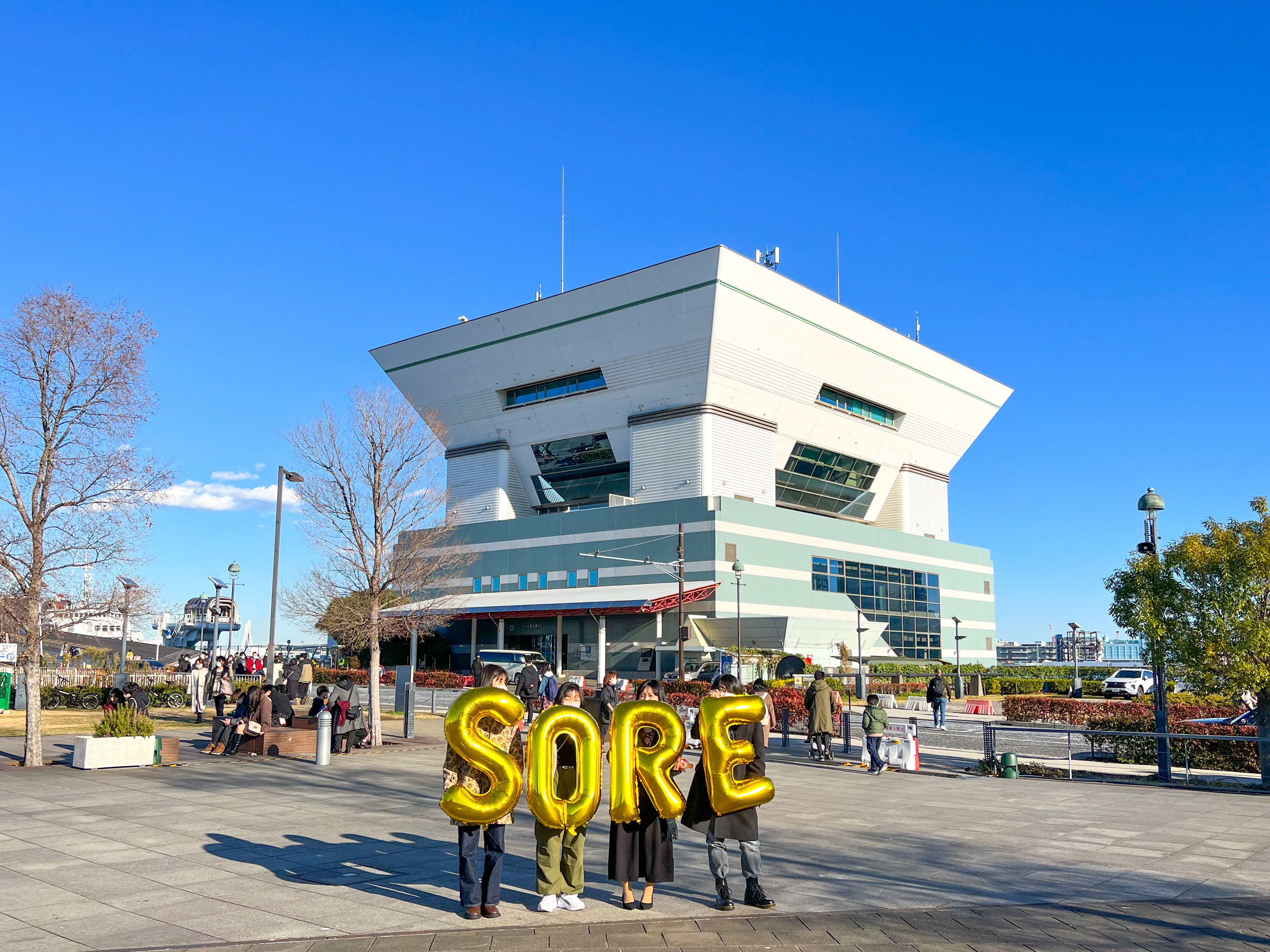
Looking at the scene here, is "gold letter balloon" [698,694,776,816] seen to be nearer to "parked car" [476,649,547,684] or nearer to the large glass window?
"parked car" [476,649,547,684]

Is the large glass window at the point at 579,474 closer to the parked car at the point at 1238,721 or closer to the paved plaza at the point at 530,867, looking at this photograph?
the parked car at the point at 1238,721

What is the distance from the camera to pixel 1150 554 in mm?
18453

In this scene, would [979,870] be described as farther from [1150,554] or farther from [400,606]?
[400,606]

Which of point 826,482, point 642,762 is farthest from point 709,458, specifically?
point 642,762

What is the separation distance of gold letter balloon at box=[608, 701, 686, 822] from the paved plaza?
858 millimetres

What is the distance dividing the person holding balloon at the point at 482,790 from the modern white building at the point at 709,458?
138 ft

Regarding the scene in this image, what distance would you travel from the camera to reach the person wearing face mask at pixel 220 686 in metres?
22.3

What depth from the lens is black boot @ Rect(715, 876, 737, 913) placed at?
781 cm

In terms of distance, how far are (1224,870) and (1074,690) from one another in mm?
45690

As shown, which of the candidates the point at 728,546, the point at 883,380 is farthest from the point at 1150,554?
the point at 883,380

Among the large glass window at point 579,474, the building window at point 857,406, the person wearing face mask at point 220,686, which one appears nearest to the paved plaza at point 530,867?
the person wearing face mask at point 220,686

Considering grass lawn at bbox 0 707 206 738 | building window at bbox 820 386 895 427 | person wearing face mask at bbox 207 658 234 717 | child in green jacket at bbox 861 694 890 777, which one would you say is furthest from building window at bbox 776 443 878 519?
child in green jacket at bbox 861 694 890 777

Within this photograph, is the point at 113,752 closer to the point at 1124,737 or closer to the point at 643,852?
the point at 643,852

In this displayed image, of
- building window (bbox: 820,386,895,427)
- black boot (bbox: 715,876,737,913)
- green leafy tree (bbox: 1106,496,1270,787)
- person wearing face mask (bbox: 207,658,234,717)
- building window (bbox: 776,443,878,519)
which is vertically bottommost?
black boot (bbox: 715,876,737,913)
